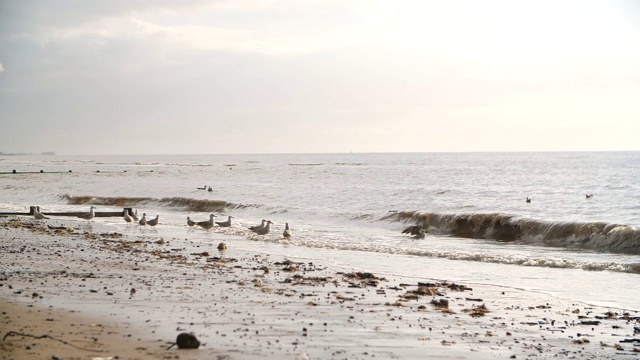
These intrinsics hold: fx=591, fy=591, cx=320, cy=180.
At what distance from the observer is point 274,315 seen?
8.73 metres

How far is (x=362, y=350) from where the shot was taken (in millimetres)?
7059

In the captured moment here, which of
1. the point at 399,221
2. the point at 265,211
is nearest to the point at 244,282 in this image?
the point at 399,221

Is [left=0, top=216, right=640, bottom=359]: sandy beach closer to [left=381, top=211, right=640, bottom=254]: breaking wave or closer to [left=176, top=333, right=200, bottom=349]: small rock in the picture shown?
[left=176, top=333, right=200, bottom=349]: small rock

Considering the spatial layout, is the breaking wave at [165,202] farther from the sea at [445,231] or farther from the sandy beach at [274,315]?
the sandy beach at [274,315]

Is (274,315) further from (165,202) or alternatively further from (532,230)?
(165,202)

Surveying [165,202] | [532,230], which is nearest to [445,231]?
[532,230]

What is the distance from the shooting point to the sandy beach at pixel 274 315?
22.8 feet

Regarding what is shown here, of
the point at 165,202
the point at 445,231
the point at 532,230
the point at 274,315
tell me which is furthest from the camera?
the point at 165,202

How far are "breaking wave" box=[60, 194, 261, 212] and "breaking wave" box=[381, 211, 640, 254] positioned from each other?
12.6 m

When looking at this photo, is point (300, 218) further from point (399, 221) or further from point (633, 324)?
point (633, 324)

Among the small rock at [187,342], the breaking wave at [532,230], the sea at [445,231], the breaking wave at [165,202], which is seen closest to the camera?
the small rock at [187,342]

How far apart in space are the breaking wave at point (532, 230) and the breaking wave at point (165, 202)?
496 inches

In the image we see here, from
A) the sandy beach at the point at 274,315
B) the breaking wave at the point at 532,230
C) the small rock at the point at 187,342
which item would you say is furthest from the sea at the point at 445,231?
the small rock at the point at 187,342

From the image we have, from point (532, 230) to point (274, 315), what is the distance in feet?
61.9
